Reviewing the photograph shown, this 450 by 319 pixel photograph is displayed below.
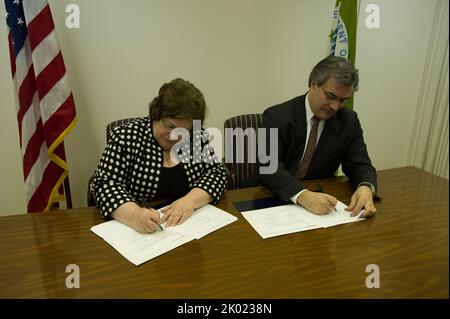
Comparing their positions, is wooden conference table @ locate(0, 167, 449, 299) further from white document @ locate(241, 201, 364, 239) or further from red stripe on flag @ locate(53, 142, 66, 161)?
red stripe on flag @ locate(53, 142, 66, 161)

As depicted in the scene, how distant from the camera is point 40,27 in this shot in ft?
6.07

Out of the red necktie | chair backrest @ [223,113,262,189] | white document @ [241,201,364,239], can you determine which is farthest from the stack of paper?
chair backrest @ [223,113,262,189]

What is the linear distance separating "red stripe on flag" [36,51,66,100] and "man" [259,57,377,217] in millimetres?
1291

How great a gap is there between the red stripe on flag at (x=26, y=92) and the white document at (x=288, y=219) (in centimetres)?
155

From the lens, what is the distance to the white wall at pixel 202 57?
2217 mm

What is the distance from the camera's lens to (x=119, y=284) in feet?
2.86

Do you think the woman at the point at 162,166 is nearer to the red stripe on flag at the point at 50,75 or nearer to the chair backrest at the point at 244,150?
the chair backrest at the point at 244,150

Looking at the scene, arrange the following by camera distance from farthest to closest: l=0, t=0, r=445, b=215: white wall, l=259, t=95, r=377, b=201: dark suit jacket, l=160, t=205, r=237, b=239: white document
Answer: l=0, t=0, r=445, b=215: white wall → l=259, t=95, r=377, b=201: dark suit jacket → l=160, t=205, r=237, b=239: white document

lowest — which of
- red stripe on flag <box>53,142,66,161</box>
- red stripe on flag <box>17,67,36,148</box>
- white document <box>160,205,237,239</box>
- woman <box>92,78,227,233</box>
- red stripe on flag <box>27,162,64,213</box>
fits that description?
red stripe on flag <box>27,162,64,213</box>

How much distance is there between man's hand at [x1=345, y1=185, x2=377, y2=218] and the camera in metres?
1.25

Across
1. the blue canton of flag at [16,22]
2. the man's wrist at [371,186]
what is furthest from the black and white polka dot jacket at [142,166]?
the blue canton of flag at [16,22]

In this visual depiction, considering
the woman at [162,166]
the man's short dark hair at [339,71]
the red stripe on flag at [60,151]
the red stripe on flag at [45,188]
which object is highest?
the man's short dark hair at [339,71]
